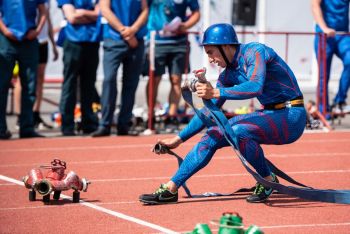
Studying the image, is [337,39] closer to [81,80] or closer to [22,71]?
[81,80]

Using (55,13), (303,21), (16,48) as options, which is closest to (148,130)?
(16,48)

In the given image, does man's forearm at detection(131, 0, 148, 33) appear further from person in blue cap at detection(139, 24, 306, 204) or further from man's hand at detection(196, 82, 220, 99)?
man's hand at detection(196, 82, 220, 99)

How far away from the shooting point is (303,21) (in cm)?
2192

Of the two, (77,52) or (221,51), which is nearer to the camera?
(221,51)

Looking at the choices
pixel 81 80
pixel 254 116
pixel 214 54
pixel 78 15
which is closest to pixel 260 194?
pixel 254 116

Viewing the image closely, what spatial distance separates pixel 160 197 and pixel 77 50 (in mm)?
6211

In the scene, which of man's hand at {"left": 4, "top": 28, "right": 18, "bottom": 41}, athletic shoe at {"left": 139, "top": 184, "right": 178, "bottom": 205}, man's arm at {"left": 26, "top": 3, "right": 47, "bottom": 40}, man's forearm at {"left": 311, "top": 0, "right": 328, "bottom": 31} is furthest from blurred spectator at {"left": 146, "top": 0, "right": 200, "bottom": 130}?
athletic shoe at {"left": 139, "top": 184, "right": 178, "bottom": 205}

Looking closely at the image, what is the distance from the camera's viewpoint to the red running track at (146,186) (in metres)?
8.33

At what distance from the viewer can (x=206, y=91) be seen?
8.88 meters

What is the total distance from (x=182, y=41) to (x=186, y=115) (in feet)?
3.88

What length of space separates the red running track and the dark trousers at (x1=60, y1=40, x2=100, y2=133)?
19.5 inches

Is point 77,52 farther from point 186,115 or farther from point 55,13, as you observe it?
point 55,13

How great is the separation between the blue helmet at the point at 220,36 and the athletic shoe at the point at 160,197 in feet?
4.24

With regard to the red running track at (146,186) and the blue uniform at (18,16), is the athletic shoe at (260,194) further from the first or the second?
the blue uniform at (18,16)
